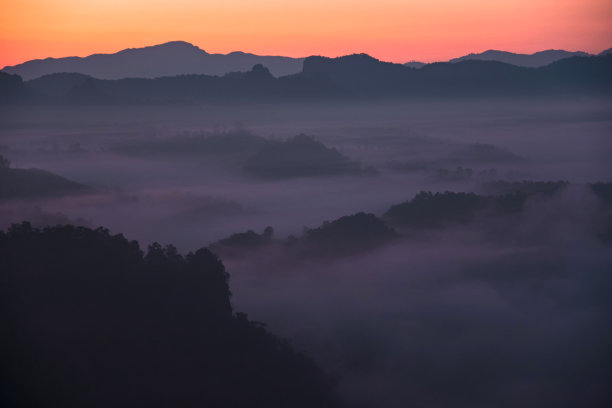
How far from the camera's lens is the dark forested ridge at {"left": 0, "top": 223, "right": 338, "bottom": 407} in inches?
680

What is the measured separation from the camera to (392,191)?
357 feet

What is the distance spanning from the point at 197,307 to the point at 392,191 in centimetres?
8963

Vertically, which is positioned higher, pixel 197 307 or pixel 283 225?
pixel 197 307

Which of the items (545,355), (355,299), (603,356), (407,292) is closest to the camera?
(603,356)

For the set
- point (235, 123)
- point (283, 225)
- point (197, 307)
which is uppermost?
point (235, 123)

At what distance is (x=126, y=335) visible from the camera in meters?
19.0

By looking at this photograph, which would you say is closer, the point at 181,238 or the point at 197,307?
the point at 197,307

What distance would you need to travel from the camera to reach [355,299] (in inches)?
1555

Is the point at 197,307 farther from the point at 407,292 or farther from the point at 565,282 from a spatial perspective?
the point at 565,282

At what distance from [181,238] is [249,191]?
4516cm

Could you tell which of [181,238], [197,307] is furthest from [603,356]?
[181,238]

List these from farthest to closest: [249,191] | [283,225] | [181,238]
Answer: [249,191] → [283,225] → [181,238]

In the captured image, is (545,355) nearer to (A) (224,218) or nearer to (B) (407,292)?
(B) (407,292)

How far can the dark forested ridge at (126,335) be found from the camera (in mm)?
17281
